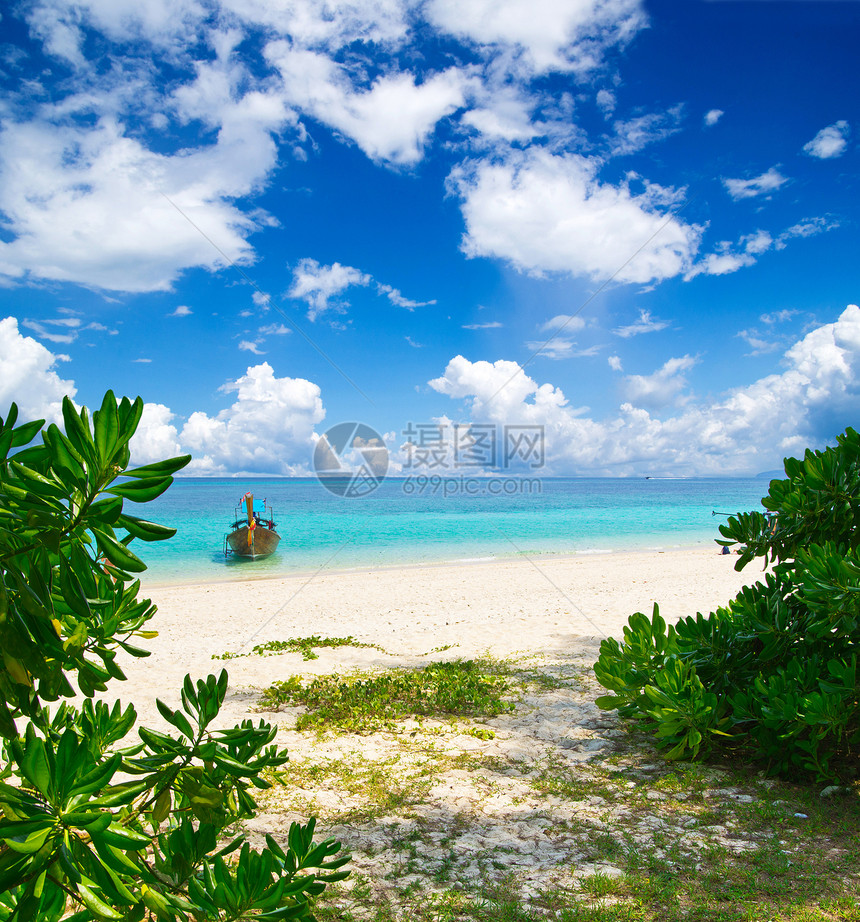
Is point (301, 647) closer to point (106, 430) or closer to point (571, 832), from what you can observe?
point (571, 832)

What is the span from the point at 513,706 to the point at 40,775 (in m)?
5.01

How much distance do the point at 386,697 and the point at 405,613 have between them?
19.1 ft

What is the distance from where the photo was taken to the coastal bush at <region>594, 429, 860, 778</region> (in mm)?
3273

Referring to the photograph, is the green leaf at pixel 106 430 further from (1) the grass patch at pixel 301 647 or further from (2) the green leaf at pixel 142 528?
(1) the grass patch at pixel 301 647

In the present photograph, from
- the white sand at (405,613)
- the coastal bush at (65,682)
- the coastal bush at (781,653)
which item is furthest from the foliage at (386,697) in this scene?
the coastal bush at (65,682)

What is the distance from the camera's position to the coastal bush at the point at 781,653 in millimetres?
3273

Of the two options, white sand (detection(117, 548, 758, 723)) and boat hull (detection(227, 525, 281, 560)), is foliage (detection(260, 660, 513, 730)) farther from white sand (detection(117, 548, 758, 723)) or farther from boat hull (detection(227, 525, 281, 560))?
boat hull (detection(227, 525, 281, 560))

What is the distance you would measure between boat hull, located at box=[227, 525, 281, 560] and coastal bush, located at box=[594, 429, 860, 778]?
73.6ft

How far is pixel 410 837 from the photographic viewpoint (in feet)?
10.8

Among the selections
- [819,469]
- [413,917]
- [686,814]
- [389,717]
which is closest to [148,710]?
[389,717]

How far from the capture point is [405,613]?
1134 cm

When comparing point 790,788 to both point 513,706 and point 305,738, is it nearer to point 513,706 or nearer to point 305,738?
point 513,706

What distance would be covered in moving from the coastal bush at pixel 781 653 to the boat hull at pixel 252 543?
73.6 feet

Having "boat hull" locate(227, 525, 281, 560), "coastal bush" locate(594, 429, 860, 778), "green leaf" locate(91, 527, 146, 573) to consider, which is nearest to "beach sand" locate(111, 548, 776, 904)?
"coastal bush" locate(594, 429, 860, 778)
